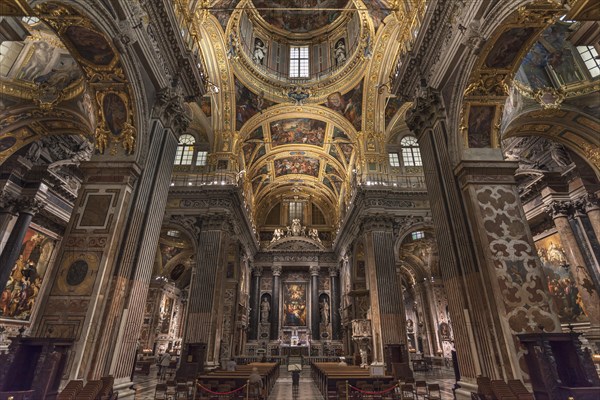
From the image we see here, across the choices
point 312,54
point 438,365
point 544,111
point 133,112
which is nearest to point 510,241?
point 544,111

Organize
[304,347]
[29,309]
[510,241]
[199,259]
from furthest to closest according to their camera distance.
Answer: [304,347] < [199,259] < [29,309] < [510,241]

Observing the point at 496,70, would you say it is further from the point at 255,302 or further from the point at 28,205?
the point at 255,302

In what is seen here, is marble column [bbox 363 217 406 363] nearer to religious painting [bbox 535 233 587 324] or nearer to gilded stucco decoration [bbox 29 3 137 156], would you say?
religious painting [bbox 535 233 587 324]

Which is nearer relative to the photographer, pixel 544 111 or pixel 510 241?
pixel 510 241

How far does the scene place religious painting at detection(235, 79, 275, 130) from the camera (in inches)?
719

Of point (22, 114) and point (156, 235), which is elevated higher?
point (22, 114)

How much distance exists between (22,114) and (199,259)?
848cm

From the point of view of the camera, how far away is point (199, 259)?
15102 millimetres

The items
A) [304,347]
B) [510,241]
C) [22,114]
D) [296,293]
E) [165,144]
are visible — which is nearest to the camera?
[510,241]

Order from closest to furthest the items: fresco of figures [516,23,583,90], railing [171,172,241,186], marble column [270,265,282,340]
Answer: fresco of figures [516,23,583,90] → railing [171,172,241,186] → marble column [270,265,282,340]

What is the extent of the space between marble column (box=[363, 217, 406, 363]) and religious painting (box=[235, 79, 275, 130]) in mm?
9282

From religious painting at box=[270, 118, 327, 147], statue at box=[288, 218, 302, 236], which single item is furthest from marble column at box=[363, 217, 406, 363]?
statue at box=[288, 218, 302, 236]

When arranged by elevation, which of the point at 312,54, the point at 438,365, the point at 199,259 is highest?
the point at 312,54

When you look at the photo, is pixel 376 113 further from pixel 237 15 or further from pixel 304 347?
pixel 304 347
